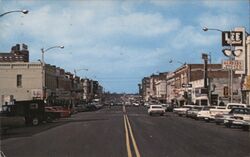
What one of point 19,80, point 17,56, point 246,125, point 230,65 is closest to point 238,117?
point 246,125

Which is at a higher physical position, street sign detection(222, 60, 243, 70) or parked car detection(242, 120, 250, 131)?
street sign detection(222, 60, 243, 70)

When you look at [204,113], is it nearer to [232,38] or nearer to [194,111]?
[194,111]

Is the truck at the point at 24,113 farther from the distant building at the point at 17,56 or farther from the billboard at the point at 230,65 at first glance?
the distant building at the point at 17,56

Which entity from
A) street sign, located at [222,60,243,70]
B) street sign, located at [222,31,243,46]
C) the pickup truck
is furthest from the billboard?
the pickup truck

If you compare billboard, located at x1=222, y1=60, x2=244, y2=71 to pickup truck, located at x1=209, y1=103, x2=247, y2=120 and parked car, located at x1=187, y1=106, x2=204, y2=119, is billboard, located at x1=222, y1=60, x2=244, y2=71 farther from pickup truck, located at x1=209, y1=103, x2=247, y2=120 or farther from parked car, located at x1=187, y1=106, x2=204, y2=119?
pickup truck, located at x1=209, y1=103, x2=247, y2=120

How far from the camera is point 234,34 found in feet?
190

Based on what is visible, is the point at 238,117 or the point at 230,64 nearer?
the point at 238,117

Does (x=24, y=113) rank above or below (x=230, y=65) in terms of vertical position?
below

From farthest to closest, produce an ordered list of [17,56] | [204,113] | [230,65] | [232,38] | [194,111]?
[17,56] → [194,111] → [232,38] → [230,65] → [204,113]

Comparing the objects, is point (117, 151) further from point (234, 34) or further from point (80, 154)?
point (234, 34)

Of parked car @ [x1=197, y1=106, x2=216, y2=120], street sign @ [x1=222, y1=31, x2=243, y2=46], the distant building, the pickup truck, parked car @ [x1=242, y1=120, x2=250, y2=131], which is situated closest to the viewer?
parked car @ [x1=242, y1=120, x2=250, y2=131]

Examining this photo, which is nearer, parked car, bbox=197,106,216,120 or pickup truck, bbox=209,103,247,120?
pickup truck, bbox=209,103,247,120

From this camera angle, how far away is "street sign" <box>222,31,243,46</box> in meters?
53.6

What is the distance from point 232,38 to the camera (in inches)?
2179
